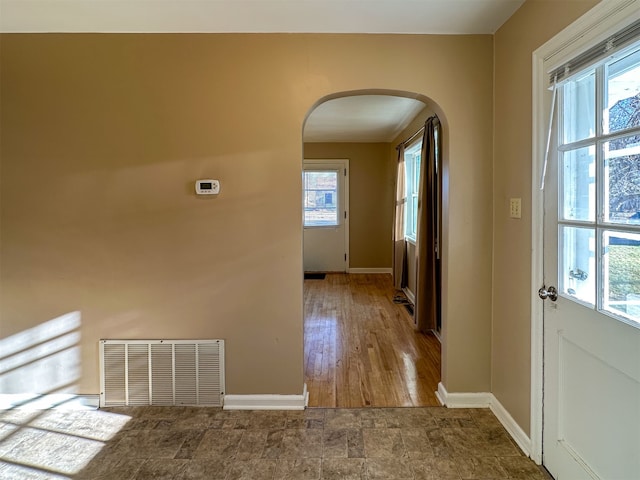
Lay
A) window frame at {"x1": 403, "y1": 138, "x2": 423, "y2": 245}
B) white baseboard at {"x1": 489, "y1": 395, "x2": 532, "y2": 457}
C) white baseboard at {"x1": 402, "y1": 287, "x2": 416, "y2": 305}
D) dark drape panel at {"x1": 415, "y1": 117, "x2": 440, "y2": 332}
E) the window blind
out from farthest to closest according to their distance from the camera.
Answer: window frame at {"x1": 403, "y1": 138, "x2": 423, "y2": 245}
white baseboard at {"x1": 402, "y1": 287, "x2": 416, "y2": 305}
dark drape panel at {"x1": 415, "y1": 117, "x2": 440, "y2": 332}
white baseboard at {"x1": 489, "y1": 395, "x2": 532, "y2": 457}
the window blind

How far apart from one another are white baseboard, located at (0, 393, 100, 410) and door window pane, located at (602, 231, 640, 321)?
2764mm

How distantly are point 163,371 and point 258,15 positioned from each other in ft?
7.07

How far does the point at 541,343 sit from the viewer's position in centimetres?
181

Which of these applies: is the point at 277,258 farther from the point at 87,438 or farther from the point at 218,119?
the point at 87,438

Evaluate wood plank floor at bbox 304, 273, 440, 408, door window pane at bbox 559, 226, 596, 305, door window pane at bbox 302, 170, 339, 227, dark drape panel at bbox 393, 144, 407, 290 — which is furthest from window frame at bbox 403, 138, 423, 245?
door window pane at bbox 559, 226, 596, 305

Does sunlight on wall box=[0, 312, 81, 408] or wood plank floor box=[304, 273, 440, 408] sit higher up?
sunlight on wall box=[0, 312, 81, 408]

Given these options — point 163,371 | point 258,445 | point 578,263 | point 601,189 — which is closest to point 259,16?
point 601,189

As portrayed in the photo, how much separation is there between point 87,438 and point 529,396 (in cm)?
234

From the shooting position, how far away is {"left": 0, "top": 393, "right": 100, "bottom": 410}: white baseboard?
7.79 feet

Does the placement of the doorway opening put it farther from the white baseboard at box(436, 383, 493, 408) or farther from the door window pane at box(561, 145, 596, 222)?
the door window pane at box(561, 145, 596, 222)

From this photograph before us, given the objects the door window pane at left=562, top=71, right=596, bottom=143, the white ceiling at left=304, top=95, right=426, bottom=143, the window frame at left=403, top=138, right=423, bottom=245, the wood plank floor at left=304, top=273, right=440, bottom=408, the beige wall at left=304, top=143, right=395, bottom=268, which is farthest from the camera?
the beige wall at left=304, top=143, right=395, bottom=268

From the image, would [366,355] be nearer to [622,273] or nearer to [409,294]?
[409,294]

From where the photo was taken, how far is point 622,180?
1326 mm

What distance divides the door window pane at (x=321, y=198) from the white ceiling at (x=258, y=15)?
15.2 ft
